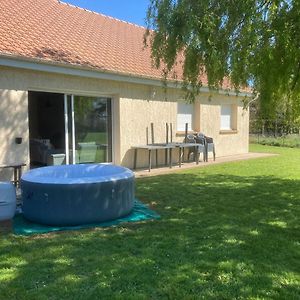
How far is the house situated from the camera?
10.1m

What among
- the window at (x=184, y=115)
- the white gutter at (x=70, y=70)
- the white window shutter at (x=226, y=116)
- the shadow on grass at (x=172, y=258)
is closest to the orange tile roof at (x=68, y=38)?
the white gutter at (x=70, y=70)

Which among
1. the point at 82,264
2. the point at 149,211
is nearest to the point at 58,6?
the point at 149,211

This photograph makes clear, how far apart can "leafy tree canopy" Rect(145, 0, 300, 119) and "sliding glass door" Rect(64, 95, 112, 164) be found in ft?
15.3

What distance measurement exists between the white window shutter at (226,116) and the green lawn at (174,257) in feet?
35.4

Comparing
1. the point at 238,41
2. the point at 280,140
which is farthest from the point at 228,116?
the point at 238,41

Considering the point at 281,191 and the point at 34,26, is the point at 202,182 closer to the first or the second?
the point at 281,191

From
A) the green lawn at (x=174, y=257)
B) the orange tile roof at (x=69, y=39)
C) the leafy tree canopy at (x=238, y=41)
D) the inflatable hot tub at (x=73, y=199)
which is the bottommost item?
the green lawn at (x=174, y=257)

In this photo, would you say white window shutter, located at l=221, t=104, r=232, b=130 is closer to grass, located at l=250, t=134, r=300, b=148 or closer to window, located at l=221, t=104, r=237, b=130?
window, located at l=221, t=104, r=237, b=130

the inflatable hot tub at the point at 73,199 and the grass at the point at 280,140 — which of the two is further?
the grass at the point at 280,140

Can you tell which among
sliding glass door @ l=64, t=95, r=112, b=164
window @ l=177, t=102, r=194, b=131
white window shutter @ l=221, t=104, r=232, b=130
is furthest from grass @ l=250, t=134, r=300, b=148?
sliding glass door @ l=64, t=95, r=112, b=164

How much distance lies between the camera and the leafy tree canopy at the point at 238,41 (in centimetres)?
666

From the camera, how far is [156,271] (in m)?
4.46

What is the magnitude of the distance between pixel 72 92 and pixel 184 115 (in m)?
5.89

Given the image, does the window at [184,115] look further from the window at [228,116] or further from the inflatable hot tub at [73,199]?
the inflatable hot tub at [73,199]
